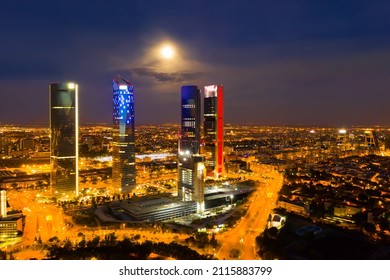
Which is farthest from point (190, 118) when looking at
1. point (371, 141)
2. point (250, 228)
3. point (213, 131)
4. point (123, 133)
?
point (371, 141)

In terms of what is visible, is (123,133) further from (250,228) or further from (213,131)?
(250,228)

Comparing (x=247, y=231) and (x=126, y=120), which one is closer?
(x=247, y=231)

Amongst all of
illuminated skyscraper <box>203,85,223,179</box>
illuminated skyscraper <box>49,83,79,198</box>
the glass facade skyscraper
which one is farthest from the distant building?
illuminated skyscraper <box>49,83,79,198</box>

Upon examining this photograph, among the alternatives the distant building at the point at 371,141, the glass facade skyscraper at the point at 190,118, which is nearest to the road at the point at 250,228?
the glass facade skyscraper at the point at 190,118

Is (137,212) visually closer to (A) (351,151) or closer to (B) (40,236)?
(B) (40,236)

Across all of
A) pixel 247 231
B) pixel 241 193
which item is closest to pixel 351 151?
pixel 241 193

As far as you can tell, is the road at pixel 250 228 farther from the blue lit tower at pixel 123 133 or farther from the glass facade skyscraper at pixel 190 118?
the blue lit tower at pixel 123 133

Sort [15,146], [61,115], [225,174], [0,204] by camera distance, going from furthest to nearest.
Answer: [15,146], [225,174], [61,115], [0,204]
